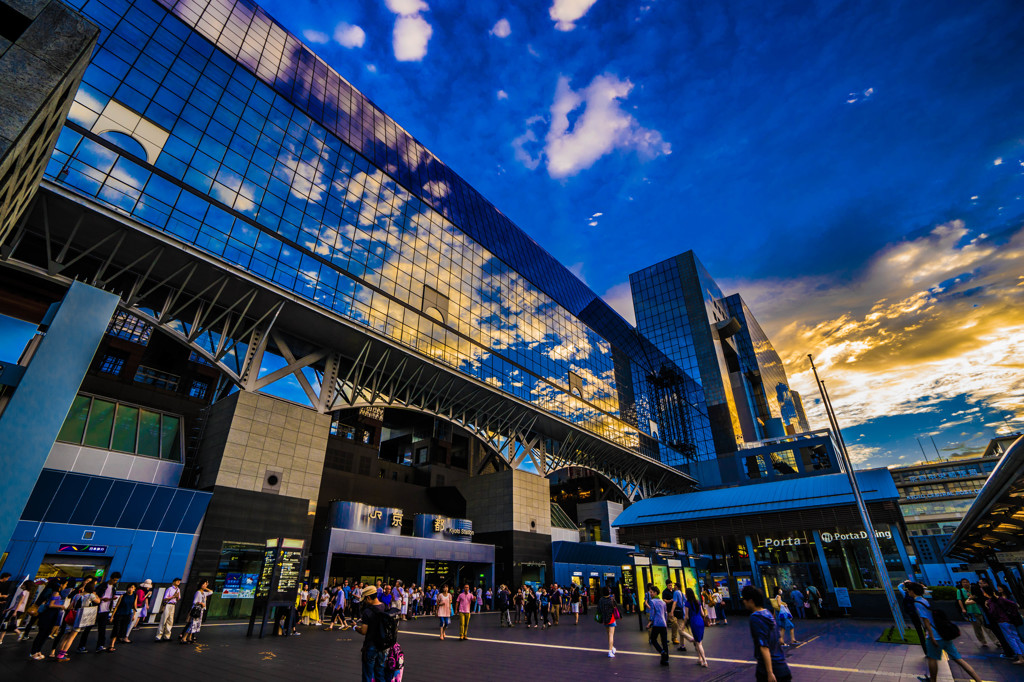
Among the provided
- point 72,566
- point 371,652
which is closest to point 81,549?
point 72,566

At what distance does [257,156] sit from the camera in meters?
29.5

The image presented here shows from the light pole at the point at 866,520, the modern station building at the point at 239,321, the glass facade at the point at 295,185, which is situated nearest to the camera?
the light pole at the point at 866,520

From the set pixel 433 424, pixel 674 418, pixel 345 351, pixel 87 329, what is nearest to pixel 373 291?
pixel 345 351

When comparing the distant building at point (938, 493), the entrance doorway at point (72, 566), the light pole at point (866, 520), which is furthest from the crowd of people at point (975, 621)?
the distant building at point (938, 493)

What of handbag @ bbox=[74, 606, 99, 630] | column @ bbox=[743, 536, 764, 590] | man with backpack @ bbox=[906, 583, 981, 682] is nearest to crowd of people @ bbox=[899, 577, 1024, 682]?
man with backpack @ bbox=[906, 583, 981, 682]

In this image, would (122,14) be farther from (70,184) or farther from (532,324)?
(532,324)

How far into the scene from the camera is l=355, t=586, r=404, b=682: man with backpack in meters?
6.33

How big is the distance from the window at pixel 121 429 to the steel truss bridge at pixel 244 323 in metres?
4.80

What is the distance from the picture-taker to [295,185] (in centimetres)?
3105

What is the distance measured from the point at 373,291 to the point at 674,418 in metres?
58.5

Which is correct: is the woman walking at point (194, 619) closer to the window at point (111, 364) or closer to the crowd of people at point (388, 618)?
the crowd of people at point (388, 618)

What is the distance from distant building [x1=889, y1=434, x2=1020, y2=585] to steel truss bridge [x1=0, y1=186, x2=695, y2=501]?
97.6 m

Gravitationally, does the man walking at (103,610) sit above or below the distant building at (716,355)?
below

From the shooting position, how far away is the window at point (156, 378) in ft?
126
